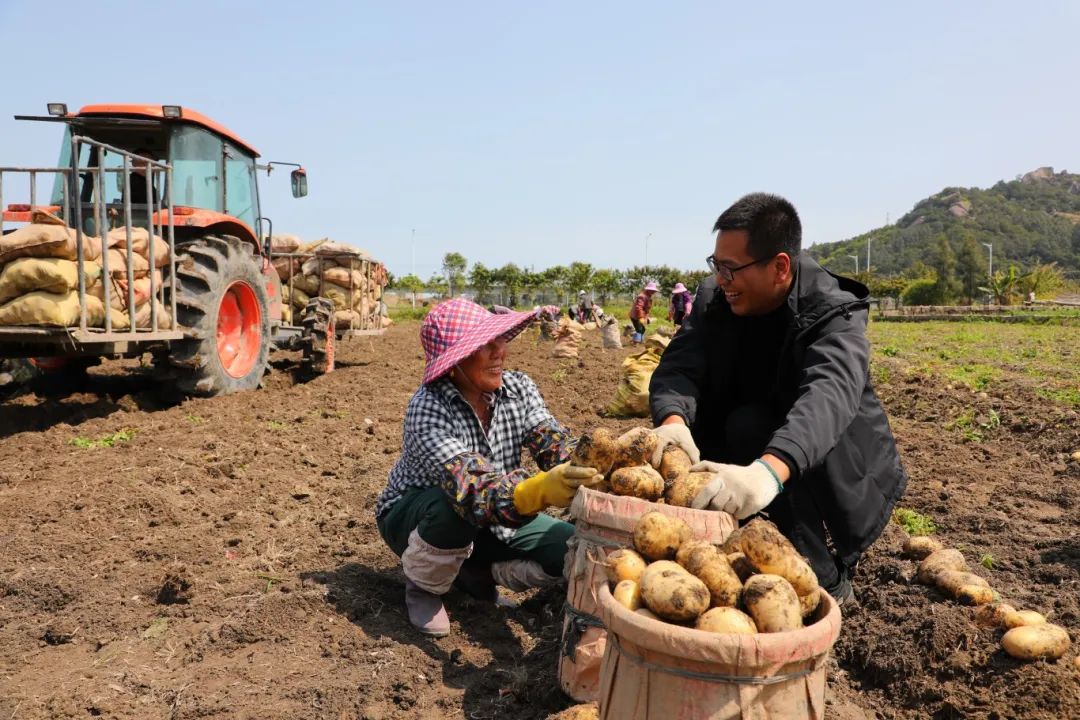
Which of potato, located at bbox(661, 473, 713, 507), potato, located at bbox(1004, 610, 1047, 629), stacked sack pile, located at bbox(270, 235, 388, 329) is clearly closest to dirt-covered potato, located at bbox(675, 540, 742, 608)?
potato, located at bbox(661, 473, 713, 507)

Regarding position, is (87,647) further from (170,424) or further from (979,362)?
(979,362)

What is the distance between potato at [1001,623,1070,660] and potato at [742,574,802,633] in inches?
54.7

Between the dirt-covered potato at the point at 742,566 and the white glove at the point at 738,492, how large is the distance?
0.20 m

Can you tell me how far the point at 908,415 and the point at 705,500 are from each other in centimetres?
669

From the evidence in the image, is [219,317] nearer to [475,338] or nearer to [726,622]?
[475,338]

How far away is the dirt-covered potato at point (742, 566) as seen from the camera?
205 centimetres

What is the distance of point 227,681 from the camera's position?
278 cm

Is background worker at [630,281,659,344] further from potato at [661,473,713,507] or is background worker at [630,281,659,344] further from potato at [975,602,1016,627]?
potato at [661,473,713,507]

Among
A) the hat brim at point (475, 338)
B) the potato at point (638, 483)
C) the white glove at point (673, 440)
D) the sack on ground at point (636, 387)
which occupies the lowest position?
the sack on ground at point (636, 387)

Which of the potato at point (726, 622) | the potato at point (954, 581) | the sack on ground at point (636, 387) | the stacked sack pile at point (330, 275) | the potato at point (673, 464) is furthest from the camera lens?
the stacked sack pile at point (330, 275)

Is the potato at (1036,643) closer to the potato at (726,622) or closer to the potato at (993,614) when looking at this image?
the potato at (993,614)

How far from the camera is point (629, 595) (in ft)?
6.48

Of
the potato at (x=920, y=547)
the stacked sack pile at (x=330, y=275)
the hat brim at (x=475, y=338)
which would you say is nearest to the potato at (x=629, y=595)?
the hat brim at (x=475, y=338)

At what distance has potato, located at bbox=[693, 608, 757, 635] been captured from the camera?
70.3 inches
